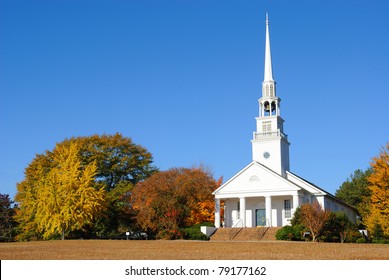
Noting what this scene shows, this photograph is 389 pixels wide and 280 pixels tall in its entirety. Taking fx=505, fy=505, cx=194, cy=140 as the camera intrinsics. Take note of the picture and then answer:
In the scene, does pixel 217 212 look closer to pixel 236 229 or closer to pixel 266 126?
pixel 236 229

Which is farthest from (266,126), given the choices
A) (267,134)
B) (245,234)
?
(245,234)

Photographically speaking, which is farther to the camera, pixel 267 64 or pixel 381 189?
pixel 267 64

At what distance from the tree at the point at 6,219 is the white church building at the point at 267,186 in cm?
2408

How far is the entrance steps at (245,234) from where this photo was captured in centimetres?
4300

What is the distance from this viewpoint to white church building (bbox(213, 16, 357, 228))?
4844 cm

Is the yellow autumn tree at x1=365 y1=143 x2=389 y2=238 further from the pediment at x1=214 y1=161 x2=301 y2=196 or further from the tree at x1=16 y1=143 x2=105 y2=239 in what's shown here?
the tree at x1=16 y1=143 x2=105 y2=239

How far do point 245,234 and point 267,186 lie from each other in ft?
20.6

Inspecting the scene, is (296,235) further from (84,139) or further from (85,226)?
(84,139)

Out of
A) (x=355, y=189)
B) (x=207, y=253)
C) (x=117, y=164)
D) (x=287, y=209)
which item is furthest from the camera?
(x=355, y=189)

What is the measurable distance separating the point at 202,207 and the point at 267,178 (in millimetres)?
7307

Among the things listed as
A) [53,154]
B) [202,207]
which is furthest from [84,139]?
[202,207]

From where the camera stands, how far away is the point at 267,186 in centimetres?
4856

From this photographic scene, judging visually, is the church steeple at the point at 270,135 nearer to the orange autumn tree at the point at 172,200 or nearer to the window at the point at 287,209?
the window at the point at 287,209

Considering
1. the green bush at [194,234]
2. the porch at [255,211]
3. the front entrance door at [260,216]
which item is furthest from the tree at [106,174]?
the front entrance door at [260,216]
